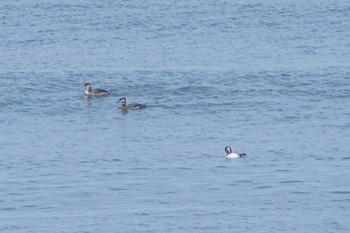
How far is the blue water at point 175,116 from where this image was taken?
33.6 metres

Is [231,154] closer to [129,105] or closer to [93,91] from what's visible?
[129,105]

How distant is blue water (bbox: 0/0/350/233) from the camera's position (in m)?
33.6

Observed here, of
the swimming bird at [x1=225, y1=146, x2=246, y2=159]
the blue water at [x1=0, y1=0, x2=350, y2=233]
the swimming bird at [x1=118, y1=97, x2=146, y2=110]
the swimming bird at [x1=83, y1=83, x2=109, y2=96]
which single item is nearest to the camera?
the blue water at [x1=0, y1=0, x2=350, y2=233]

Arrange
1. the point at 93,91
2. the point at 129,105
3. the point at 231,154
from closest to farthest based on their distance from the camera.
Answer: the point at 231,154 → the point at 129,105 → the point at 93,91

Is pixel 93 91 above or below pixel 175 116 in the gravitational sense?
above

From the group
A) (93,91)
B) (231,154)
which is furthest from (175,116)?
(231,154)

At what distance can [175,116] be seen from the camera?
145 ft

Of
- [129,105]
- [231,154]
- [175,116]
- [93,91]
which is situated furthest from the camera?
[93,91]

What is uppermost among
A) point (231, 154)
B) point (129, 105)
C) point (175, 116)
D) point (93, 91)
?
point (93, 91)

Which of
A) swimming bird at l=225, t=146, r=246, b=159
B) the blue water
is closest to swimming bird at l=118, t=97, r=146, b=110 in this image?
the blue water

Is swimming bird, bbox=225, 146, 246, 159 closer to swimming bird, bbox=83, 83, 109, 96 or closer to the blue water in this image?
the blue water

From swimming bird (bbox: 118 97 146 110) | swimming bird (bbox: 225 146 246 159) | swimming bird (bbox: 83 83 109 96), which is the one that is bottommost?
swimming bird (bbox: 225 146 246 159)

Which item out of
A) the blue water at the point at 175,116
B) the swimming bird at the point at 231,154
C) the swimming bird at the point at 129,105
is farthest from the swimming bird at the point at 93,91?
the swimming bird at the point at 231,154

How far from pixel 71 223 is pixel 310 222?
18.5 ft
